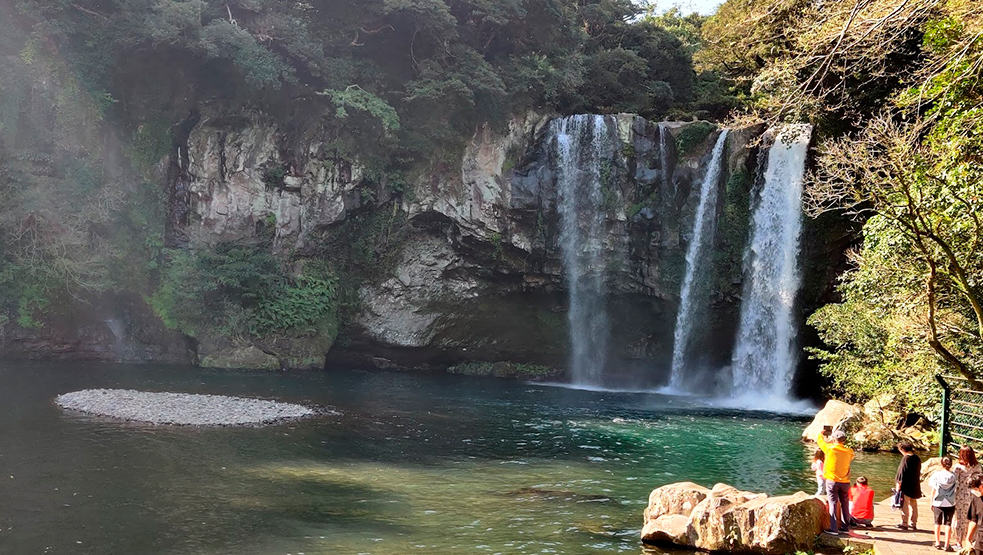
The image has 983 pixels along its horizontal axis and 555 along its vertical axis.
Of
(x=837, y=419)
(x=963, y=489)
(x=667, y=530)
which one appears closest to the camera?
(x=963, y=489)

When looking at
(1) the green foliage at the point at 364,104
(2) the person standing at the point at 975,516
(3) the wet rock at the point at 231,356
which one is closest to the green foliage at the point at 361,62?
(1) the green foliage at the point at 364,104

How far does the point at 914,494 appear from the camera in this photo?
893cm

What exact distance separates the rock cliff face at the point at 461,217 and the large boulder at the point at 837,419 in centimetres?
987

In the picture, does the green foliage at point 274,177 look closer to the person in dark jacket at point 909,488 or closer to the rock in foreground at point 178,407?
the rock in foreground at point 178,407

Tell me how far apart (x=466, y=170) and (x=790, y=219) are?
11844mm

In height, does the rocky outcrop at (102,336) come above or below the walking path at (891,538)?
above

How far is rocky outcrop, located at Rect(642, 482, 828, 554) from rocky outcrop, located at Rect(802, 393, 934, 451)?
27.0 ft

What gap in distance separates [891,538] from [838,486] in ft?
2.48

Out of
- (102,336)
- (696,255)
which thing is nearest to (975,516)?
(696,255)

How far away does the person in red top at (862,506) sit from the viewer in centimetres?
921

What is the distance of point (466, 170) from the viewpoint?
29.3 meters

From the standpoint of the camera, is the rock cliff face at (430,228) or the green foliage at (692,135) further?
the rock cliff face at (430,228)

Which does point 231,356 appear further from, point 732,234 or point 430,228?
point 732,234

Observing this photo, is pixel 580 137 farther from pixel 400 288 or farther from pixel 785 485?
pixel 785 485
